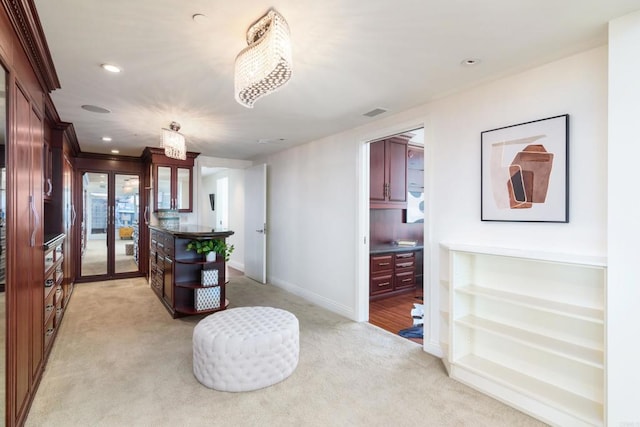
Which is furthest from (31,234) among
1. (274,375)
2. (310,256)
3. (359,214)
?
(310,256)

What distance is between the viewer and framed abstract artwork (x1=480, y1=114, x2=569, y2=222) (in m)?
2.13

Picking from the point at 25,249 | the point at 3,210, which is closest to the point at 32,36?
the point at 3,210

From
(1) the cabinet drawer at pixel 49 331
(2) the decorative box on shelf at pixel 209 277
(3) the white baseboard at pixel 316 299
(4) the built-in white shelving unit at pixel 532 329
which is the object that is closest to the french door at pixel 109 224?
(3) the white baseboard at pixel 316 299

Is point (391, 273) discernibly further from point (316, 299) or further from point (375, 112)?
point (375, 112)

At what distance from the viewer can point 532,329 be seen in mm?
2258

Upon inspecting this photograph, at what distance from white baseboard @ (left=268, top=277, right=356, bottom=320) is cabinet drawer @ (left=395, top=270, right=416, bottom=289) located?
1.21 meters

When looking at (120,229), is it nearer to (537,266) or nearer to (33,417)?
(33,417)

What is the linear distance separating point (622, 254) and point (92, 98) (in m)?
4.03

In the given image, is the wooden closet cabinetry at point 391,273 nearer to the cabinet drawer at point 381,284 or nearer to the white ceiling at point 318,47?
the cabinet drawer at point 381,284

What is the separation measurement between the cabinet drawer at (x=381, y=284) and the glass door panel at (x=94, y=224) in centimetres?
463

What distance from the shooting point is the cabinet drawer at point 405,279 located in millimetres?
4909

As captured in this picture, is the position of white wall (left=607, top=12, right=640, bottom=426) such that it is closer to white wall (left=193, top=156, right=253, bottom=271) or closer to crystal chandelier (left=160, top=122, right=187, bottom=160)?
crystal chandelier (left=160, top=122, right=187, bottom=160)

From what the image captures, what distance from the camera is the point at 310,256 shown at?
4691 millimetres

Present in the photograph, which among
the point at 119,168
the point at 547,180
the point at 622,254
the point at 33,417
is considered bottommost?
the point at 33,417
